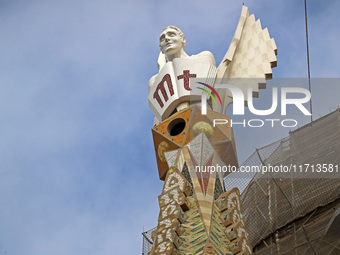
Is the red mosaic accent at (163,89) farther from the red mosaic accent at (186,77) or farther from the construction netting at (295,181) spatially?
the construction netting at (295,181)

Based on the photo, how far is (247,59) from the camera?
2286cm

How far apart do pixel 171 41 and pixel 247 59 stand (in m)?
2.08

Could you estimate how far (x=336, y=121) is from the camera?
23812 millimetres

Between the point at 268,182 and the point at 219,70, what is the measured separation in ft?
11.6

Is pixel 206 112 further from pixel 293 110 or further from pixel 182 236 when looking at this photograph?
pixel 182 236

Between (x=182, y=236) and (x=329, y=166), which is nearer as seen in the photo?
(x=182, y=236)

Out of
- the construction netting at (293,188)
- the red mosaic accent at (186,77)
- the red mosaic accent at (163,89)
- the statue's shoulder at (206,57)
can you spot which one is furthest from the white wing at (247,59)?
the construction netting at (293,188)

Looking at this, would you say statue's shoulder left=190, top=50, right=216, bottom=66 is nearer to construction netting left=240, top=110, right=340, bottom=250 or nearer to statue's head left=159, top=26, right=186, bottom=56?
statue's head left=159, top=26, right=186, bottom=56

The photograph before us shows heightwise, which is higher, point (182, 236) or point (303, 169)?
point (303, 169)

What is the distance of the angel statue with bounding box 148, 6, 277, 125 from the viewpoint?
2175 cm

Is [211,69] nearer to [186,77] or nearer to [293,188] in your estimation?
[186,77]

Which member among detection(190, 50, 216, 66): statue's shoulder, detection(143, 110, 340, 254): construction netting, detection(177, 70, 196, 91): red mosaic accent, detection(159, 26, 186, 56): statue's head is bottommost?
detection(143, 110, 340, 254): construction netting

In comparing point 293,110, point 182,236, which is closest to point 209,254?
point 182,236

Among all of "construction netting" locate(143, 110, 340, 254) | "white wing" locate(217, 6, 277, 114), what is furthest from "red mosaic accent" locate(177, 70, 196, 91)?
"construction netting" locate(143, 110, 340, 254)
